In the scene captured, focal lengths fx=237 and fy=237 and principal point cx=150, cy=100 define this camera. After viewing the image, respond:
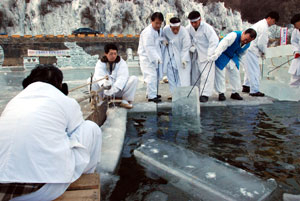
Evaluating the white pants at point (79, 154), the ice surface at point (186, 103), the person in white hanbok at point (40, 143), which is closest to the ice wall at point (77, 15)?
the ice surface at point (186, 103)

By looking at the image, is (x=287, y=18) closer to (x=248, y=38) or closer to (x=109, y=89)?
(x=248, y=38)

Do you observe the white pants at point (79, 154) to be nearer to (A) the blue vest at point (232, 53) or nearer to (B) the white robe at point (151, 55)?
(B) the white robe at point (151, 55)

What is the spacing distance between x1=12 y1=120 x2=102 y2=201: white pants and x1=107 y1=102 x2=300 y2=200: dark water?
40 centimetres

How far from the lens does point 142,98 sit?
523 cm

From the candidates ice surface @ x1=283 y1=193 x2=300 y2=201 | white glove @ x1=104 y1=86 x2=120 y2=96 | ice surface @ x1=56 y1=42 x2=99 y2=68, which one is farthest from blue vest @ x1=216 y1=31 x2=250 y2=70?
ice surface @ x1=56 y1=42 x2=99 y2=68

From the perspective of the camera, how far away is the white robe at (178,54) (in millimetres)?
4848

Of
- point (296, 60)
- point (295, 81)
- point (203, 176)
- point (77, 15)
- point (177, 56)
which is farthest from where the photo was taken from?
point (77, 15)

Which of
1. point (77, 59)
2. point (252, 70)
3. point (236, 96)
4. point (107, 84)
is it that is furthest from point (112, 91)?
point (77, 59)

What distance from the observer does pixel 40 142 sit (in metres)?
1.32

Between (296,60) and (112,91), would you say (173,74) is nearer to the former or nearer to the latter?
(112,91)

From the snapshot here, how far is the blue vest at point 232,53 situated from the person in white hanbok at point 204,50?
0.53 ft

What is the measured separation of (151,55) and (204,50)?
1.11 meters

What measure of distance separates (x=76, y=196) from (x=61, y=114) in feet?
1.66

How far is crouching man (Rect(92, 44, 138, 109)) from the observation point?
398cm
